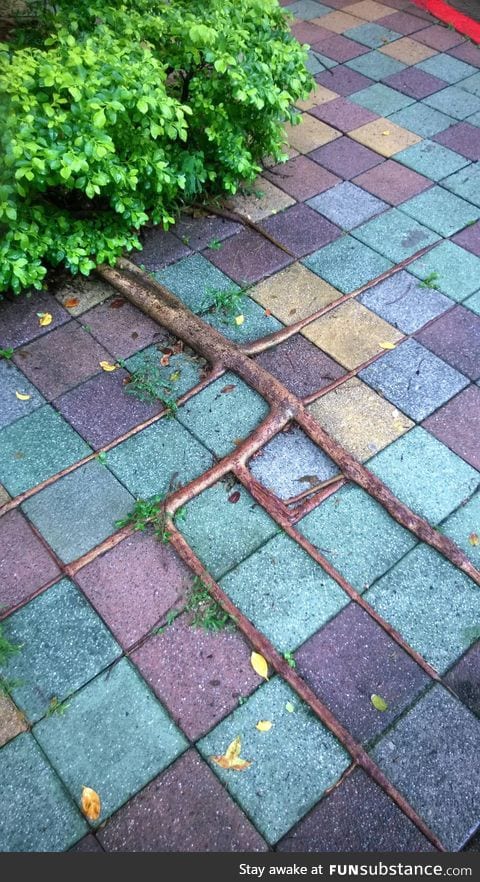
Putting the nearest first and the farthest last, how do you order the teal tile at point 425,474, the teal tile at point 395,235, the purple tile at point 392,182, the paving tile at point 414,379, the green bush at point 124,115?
the teal tile at point 425,474, the green bush at point 124,115, the paving tile at point 414,379, the teal tile at point 395,235, the purple tile at point 392,182

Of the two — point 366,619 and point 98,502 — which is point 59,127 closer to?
point 98,502

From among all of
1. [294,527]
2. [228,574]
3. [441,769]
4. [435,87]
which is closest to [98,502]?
[228,574]

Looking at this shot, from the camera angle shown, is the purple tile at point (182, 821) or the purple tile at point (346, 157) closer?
the purple tile at point (182, 821)

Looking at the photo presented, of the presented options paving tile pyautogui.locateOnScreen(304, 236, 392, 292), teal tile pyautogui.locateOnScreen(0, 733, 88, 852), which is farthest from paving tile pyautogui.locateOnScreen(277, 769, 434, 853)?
paving tile pyautogui.locateOnScreen(304, 236, 392, 292)

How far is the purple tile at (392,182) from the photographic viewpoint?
483 cm

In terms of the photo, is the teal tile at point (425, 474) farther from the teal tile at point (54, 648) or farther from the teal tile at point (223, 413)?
the teal tile at point (54, 648)

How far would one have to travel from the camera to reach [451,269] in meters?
4.29

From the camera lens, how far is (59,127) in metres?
3.33

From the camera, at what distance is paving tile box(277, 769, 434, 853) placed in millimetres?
2297

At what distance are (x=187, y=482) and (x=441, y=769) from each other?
5.35ft

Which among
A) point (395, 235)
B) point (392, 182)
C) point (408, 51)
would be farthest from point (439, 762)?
point (408, 51)

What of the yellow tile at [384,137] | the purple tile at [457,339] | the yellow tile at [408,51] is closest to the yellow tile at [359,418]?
the purple tile at [457,339]

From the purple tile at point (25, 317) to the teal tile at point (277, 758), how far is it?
8.06 feet

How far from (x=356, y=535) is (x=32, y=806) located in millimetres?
1702
